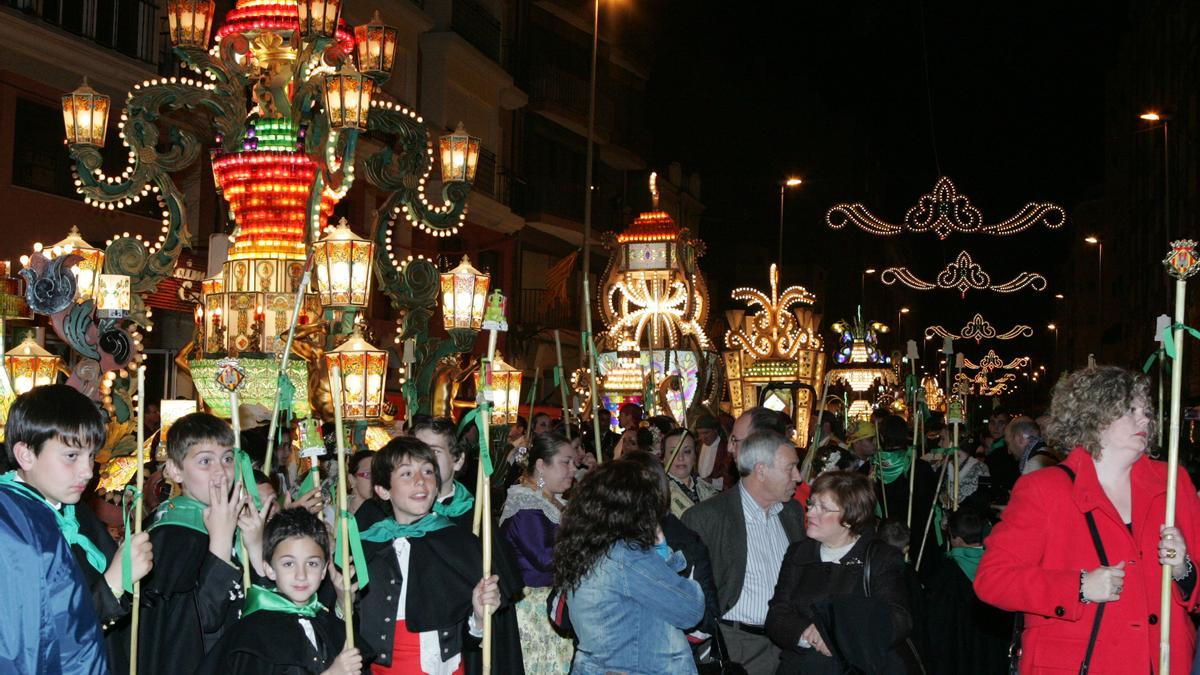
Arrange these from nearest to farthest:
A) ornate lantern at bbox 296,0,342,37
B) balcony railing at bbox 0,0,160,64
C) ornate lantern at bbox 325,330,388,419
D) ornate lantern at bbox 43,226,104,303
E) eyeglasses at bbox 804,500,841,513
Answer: eyeglasses at bbox 804,500,841,513 → ornate lantern at bbox 43,226,104,303 → ornate lantern at bbox 325,330,388,419 → ornate lantern at bbox 296,0,342,37 → balcony railing at bbox 0,0,160,64

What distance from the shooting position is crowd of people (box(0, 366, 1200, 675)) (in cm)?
468

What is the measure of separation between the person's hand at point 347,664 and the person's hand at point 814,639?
7.07 ft

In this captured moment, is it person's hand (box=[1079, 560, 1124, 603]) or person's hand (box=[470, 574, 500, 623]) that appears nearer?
person's hand (box=[1079, 560, 1124, 603])

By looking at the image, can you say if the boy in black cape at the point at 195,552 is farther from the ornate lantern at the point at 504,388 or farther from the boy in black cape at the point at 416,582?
the ornate lantern at the point at 504,388

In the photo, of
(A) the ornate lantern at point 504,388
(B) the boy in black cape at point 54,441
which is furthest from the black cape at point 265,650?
(A) the ornate lantern at point 504,388

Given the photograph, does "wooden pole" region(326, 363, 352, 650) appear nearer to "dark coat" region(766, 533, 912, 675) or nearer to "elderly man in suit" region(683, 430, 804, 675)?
"dark coat" region(766, 533, 912, 675)

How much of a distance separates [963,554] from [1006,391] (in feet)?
300

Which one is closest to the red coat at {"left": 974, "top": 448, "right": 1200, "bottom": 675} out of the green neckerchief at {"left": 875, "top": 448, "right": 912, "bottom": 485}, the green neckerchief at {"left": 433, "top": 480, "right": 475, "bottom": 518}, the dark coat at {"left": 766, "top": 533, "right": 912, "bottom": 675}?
the dark coat at {"left": 766, "top": 533, "right": 912, "bottom": 675}

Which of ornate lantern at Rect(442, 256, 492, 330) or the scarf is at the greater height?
ornate lantern at Rect(442, 256, 492, 330)

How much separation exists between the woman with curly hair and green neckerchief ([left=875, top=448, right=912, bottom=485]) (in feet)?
20.5

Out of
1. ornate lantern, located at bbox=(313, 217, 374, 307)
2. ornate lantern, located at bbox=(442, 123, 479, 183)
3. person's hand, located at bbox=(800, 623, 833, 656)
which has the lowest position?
person's hand, located at bbox=(800, 623, 833, 656)

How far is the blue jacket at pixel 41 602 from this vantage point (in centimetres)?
394

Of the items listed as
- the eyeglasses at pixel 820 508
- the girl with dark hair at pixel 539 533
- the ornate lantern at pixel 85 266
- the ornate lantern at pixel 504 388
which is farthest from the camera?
the ornate lantern at pixel 504 388

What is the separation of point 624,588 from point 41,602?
2482mm
